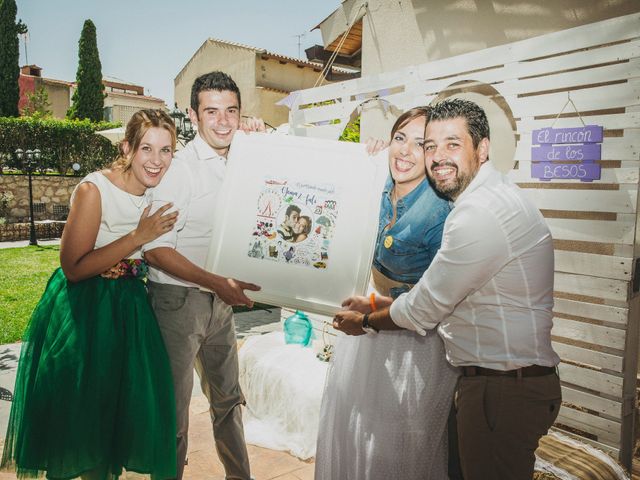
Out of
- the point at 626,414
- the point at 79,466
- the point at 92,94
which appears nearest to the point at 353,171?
the point at 79,466

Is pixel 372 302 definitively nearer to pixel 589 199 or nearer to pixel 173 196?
pixel 173 196

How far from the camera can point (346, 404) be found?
183 cm

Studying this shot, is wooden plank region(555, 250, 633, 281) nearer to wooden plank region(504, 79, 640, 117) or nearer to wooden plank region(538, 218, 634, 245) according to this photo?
wooden plank region(538, 218, 634, 245)

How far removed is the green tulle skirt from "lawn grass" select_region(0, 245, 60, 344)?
4.46 m

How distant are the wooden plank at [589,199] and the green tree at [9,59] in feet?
84.6

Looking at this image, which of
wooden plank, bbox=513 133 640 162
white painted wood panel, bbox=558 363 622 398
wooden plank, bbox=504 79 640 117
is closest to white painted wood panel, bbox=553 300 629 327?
white painted wood panel, bbox=558 363 622 398

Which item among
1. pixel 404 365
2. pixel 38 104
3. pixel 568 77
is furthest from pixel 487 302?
pixel 38 104

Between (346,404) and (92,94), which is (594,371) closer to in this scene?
(346,404)

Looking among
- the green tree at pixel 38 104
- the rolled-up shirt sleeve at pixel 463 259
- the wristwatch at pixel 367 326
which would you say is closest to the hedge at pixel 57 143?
the green tree at pixel 38 104

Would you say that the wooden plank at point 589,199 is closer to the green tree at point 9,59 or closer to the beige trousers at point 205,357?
the beige trousers at point 205,357

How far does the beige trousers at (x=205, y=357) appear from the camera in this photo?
194 centimetres

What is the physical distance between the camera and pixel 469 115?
58.7 inches

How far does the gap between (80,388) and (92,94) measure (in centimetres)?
2760

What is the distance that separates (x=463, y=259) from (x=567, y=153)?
2.25 m
